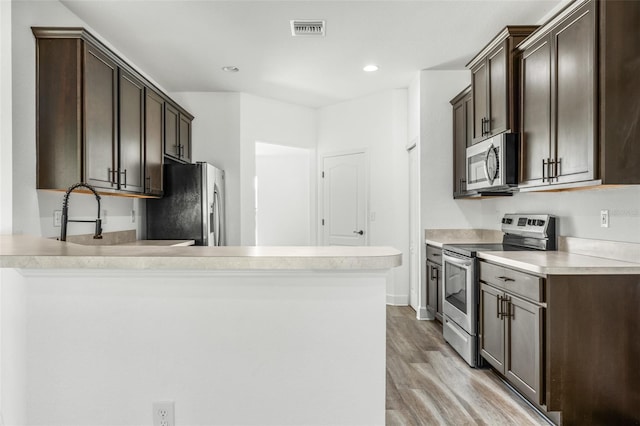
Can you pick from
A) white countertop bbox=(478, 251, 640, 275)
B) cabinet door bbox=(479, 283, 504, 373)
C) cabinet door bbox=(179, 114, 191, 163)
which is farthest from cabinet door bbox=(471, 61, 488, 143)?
cabinet door bbox=(179, 114, 191, 163)

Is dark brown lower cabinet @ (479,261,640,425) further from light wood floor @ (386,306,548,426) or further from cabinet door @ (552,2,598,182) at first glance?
cabinet door @ (552,2,598,182)

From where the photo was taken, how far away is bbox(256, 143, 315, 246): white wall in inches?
243

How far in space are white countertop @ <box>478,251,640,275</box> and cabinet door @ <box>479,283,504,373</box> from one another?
0.27m

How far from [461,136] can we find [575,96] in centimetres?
182

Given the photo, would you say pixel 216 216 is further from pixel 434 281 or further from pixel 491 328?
pixel 491 328

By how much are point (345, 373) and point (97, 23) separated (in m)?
3.24

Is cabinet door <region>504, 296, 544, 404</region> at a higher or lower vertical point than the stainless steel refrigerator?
lower

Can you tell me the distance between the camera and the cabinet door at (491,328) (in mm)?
2611

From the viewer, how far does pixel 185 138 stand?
4.71 m

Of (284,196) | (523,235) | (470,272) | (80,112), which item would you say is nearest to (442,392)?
(470,272)

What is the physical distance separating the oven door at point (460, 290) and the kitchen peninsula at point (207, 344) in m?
1.67

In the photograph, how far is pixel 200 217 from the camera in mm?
4062

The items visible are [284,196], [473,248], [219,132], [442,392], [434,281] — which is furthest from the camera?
[284,196]

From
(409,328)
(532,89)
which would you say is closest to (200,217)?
(409,328)
